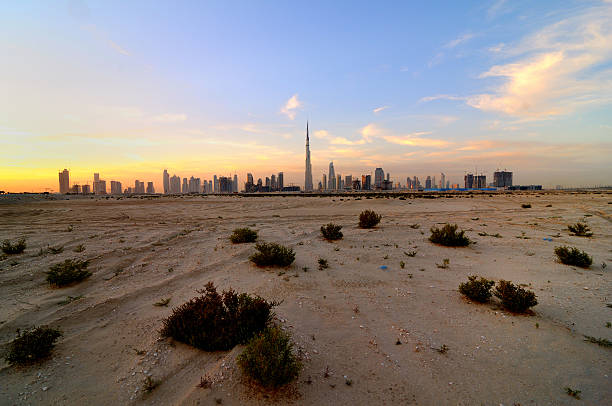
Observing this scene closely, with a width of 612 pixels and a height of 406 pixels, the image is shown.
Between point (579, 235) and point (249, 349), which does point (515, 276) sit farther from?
point (579, 235)

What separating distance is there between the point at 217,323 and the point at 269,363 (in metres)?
1.42

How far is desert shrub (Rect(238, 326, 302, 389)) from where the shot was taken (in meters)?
3.30

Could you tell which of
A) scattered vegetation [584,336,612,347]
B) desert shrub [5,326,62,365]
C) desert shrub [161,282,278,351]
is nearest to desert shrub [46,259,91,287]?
desert shrub [5,326,62,365]

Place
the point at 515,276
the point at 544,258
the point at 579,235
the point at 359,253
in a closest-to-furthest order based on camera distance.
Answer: the point at 515,276 < the point at 544,258 < the point at 359,253 < the point at 579,235

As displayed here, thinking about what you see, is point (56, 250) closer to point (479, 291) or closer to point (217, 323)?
point (217, 323)

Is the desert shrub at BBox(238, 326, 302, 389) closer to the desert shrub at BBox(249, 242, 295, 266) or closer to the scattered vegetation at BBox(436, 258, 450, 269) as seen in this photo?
the desert shrub at BBox(249, 242, 295, 266)

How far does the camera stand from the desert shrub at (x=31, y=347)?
387 cm

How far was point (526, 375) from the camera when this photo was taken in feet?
12.2

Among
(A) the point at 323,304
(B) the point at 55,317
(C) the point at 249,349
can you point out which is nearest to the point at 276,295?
(A) the point at 323,304

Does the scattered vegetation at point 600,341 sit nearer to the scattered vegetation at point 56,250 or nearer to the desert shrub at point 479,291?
the desert shrub at point 479,291

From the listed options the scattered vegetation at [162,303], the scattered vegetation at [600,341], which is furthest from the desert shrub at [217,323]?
the scattered vegetation at [600,341]

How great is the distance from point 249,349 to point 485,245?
37.5ft

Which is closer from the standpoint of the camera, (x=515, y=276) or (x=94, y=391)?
(x=94, y=391)

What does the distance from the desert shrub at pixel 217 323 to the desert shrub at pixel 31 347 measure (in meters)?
1.58
